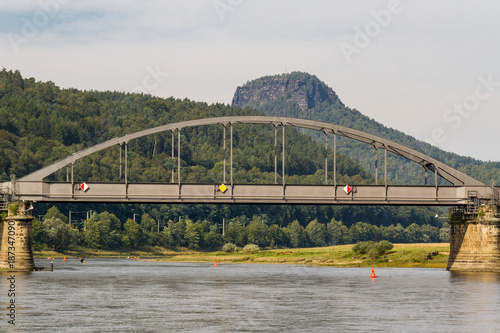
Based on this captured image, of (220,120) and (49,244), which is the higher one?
(220,120)

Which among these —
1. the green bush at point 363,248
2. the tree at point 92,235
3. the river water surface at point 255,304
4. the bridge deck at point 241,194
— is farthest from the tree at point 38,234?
the river water surface at point 255,304

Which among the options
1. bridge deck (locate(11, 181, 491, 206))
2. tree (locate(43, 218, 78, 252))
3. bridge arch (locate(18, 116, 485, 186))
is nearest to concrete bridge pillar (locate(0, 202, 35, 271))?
bridge deck (locate(11, 181, 491, 206))

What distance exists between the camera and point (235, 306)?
58156mm

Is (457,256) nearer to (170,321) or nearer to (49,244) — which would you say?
(170,321)

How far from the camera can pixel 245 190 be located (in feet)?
305

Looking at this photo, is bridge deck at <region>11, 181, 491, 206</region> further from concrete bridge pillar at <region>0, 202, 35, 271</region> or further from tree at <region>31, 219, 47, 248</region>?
tree at <region>31, 219, 47, 248</region>

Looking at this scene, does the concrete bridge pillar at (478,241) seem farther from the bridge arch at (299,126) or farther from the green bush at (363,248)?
the green bush at (363,248)

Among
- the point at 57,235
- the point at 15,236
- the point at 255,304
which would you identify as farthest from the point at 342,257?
the point at 255,304

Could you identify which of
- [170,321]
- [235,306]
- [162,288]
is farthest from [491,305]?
[162,288]

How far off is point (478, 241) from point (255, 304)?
40318 millimetres

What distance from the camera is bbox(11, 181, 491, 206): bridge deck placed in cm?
9000

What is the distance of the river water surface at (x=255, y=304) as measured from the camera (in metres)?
47.5

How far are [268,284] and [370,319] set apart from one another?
3022 cm

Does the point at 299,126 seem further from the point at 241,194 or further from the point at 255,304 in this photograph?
the point at 255,304
